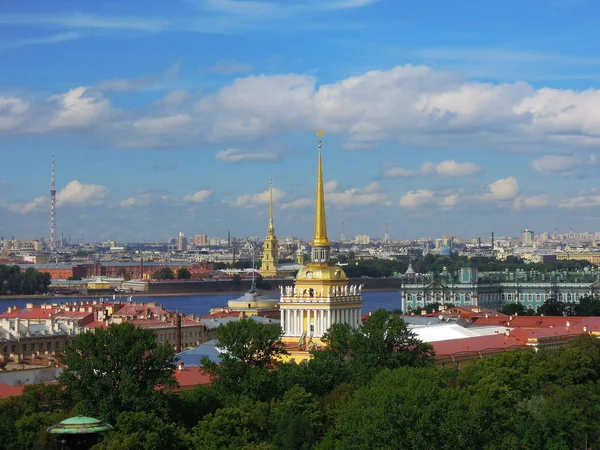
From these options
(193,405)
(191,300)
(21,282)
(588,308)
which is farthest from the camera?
(21,282)

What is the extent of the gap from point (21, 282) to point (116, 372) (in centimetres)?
10476

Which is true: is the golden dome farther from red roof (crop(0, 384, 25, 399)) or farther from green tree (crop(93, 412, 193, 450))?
green tree (crop(93, 412, 193, 450))

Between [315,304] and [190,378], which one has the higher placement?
[315,304]

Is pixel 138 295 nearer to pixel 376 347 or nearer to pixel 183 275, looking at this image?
pixel 183 275

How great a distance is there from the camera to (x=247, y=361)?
28891mm

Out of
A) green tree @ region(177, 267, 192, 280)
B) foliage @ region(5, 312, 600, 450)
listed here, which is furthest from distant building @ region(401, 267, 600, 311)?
green tree @ region(177, 267, 192, 280)

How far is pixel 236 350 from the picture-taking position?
2881cm

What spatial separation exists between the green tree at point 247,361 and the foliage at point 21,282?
99.8m

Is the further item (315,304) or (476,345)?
(476,345)

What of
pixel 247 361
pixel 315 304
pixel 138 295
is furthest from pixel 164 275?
pixel 247 361

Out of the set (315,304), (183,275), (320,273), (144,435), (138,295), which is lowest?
(144,435)

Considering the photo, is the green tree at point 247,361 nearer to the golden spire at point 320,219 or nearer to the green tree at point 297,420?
the green tree at point 297,420

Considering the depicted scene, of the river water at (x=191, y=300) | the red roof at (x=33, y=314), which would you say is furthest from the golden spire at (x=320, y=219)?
the river water at (x=191, y=300)

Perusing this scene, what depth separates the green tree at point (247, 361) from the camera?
91.8 feet
